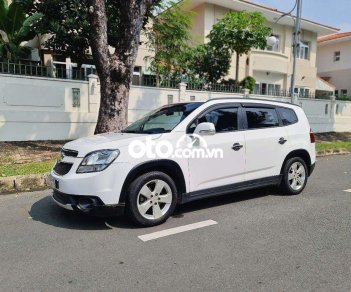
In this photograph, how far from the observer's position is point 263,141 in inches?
233

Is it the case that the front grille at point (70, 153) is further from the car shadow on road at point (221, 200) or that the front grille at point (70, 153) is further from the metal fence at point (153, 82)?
the metal fence at point (153, 82)

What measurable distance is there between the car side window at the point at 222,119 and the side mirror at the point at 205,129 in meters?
0.21

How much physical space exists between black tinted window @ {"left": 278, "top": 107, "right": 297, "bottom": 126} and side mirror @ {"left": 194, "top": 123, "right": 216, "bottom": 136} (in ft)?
6.29

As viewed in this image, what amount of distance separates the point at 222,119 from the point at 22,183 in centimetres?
399

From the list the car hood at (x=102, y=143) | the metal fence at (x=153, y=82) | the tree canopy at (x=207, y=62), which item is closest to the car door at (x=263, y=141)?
the car hood at (x=102, y=143)

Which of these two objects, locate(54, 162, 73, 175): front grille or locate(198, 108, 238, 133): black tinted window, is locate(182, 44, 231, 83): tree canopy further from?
locate(54, 162, 73, 175): front grille

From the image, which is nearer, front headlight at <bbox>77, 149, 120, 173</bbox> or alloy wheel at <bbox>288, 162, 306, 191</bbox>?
front headlight at <bbox>77, 149, 120, 173</bbox>

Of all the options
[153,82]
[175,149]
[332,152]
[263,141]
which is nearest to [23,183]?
[175,149]

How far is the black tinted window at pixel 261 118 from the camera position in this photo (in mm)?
5910

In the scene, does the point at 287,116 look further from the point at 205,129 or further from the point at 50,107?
the point at 50,107

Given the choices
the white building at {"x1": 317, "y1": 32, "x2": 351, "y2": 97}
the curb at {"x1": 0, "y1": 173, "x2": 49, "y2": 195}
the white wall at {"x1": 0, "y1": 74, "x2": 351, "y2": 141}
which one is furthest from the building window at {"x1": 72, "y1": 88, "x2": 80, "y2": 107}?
the white building at {"x1": 317, "y1": 32, "x2": 351, "y2": 97}

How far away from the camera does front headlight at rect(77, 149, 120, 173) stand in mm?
4555

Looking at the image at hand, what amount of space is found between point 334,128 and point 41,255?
1926 centimetres

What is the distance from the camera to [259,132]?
592 cm
